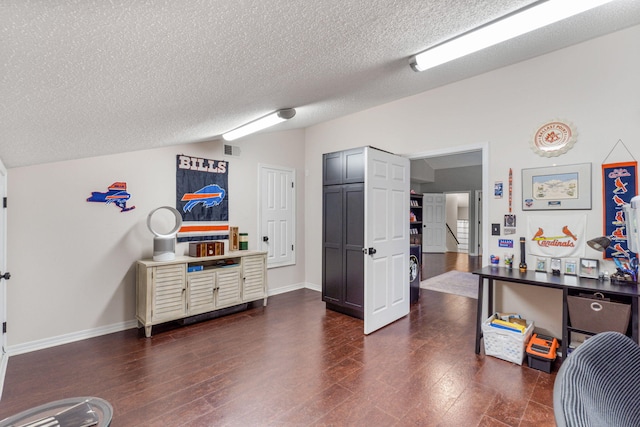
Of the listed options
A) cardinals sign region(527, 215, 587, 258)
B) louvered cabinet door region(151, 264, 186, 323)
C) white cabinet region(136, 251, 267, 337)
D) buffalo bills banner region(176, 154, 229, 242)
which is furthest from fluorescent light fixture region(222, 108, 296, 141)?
cardinals sign region(527, 215, 587, 258)

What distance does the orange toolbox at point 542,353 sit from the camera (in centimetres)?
251

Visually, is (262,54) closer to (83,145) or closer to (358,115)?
(83,145)

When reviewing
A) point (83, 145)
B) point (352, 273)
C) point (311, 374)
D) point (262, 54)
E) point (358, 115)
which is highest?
point (358, 115)

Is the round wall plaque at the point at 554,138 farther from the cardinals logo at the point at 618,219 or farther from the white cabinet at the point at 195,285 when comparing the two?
the white cabinet at the point at 195,285

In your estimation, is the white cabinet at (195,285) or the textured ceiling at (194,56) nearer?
the textured ceiling at (194,56)

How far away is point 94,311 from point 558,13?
188 inches

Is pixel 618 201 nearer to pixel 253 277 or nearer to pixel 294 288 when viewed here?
pixel 253 277

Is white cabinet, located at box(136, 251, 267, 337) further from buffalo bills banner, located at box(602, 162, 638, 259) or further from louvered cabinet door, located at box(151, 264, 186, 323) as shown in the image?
buffalo bills banner, located at box(602, 162, 638, 259)

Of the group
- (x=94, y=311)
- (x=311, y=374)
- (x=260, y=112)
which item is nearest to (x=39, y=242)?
(x=94, y=311)

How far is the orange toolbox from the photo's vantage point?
2.51 metres

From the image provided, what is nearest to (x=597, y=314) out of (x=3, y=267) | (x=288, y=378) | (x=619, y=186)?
(x=619, y=186)

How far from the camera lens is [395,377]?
2.43 m

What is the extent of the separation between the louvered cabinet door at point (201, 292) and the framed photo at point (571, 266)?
3780mm

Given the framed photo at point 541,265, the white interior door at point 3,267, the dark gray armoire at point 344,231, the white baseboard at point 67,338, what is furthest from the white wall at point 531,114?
the white baseboard at point 67,338
